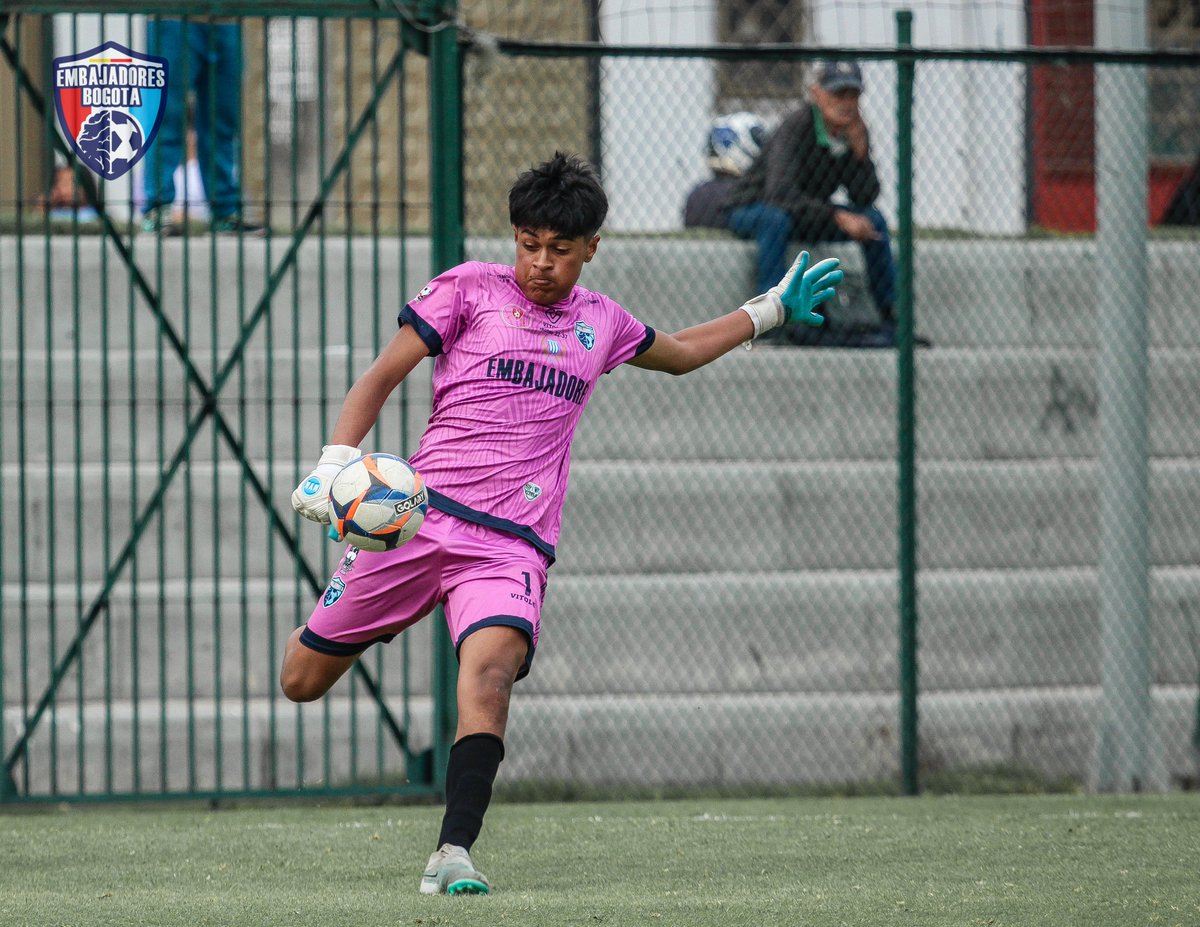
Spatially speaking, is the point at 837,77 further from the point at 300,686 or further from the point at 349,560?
the point at 300,686

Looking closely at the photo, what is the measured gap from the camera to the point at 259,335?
911 centimetres

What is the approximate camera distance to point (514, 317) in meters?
4.96

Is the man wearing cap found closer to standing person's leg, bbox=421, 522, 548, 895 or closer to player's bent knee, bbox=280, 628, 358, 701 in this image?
standing person's leg, bbox=421, 522, 548, 895

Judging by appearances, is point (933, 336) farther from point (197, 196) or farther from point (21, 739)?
point (21, 739)

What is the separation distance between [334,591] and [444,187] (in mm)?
2583

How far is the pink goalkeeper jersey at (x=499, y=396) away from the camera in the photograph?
4898 mm

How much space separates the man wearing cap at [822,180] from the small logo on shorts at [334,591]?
4183 millimetres

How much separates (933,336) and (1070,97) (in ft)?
7.88

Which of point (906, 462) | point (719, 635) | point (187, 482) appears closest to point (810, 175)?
point (906, 462)

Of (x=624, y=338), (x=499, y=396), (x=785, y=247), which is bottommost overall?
(x=499, y=396)

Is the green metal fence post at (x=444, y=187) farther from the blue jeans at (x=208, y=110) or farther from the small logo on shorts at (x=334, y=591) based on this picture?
the small logo on shorts at (x=334, y=591)

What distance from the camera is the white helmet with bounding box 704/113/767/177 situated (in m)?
9.59

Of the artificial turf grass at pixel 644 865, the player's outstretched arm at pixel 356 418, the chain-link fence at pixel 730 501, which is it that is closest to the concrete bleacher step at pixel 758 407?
the chain-link fence at pixel 730 501

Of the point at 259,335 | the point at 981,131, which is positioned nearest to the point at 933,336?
the point at 981,131
